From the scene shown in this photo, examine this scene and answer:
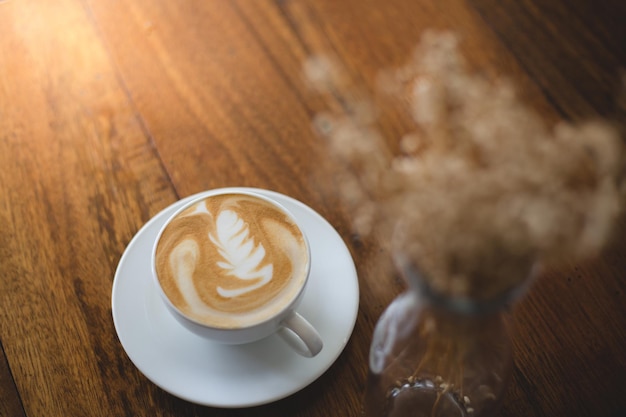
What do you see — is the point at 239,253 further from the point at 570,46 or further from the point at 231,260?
the point at 570,46

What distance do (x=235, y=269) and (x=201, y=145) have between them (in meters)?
0.26

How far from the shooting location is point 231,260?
2.37 feet

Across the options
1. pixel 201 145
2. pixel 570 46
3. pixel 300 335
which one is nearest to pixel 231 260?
pixel 300 335

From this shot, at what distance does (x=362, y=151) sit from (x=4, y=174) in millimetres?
488

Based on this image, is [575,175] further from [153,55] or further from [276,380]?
[153,55]

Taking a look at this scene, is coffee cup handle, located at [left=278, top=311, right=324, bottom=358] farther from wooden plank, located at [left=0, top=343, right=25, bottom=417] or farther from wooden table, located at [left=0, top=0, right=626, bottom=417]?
wooden plank, located at [left=0, top=343, right=25, bottom=417]

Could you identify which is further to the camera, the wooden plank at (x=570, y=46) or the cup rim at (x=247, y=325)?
the wooden plank at (x=570, y=46)

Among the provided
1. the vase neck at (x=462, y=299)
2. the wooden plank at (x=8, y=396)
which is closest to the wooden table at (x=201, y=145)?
the wooden plank at (x=8, y=396)

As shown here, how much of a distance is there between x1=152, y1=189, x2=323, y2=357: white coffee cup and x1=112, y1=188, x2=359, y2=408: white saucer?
0.03 m

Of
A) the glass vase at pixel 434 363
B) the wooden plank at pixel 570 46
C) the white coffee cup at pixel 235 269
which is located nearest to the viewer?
the glass vase at pixel 434 363

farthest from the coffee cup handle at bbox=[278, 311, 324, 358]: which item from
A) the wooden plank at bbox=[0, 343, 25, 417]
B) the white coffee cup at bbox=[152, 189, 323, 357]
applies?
the wooden plank at bbox=[0, 343, 25, 417]

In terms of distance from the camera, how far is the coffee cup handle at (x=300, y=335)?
0.68 meters

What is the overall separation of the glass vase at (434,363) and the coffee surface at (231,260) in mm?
123

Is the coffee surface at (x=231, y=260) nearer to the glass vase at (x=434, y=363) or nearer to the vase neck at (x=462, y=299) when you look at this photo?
the glass vase at (x=434, y=363)
